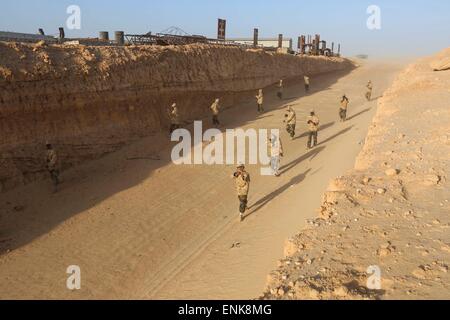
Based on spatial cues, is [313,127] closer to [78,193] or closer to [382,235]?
[78,193]

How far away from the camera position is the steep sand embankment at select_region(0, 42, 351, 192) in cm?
1246

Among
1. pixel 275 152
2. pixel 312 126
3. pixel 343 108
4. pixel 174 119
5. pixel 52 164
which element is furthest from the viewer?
pixel 343 108

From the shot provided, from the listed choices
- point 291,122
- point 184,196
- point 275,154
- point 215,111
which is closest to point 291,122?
point 291,122

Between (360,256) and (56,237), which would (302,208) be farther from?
(56,237)

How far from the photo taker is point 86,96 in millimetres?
14461

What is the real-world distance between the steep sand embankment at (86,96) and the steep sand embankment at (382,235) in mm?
9330

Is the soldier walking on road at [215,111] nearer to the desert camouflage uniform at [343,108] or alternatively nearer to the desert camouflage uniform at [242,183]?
the desert camouflage uniform at [343,108]

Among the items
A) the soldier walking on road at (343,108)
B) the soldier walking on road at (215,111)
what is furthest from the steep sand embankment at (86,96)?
the soldier walking on road at (343,108)

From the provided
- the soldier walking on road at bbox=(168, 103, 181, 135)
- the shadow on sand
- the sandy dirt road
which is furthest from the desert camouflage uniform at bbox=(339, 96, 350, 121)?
the soldier walking on road at bbox=(168, 103, 181, 135)

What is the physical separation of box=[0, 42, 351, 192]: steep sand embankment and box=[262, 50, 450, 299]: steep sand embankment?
9.33m

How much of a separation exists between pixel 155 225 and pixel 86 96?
20.2 feet

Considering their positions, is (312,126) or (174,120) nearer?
(312,126)

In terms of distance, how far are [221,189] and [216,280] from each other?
516cm
